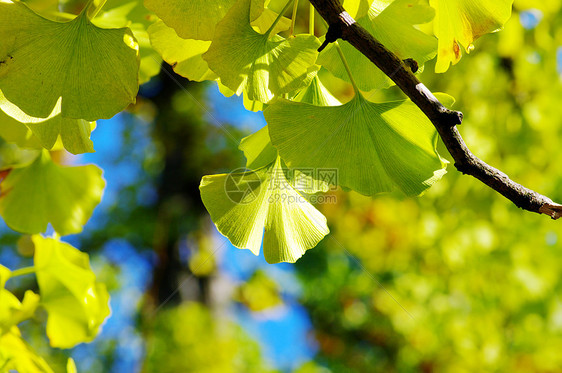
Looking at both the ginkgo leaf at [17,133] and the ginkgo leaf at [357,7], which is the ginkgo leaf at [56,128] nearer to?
the ginkgo leaf at [17,133]

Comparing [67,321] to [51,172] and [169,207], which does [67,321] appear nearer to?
[51,172]

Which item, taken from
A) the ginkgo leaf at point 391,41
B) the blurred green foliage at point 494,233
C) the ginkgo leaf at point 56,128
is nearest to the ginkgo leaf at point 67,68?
the ginkgo leaf at point 56,128

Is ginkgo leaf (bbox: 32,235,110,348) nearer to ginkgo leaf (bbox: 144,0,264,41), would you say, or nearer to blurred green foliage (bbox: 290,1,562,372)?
ginkgo leaf (bbox: 144,0,264,41)

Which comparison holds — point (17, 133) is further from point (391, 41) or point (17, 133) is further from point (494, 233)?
point (494, 233)

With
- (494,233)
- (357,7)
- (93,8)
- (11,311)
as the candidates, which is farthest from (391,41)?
(494,233)

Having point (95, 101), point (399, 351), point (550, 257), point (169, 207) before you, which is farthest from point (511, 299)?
point (169, 207)

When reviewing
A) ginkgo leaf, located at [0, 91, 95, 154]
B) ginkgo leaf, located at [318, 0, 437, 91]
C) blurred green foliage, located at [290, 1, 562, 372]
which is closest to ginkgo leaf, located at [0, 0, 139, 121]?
ginkgo leaf, located at [0, 91, 95, 154]
